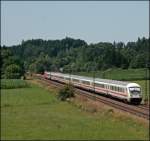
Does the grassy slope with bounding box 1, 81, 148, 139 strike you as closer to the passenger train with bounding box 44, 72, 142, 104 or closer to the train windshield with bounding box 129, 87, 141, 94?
the passenger train with bounding box 44, 72, 142, 104

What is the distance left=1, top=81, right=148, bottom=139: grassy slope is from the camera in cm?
3550

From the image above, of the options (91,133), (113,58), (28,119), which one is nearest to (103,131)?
(91,133)

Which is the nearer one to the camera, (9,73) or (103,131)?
(103,131)

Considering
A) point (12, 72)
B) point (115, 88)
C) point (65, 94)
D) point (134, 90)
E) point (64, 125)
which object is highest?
point (134, 90)

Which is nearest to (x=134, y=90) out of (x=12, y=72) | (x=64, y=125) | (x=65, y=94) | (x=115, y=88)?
(x=115, y=88)

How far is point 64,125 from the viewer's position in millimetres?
41906

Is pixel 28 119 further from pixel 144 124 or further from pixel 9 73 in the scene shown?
pixel 9 73

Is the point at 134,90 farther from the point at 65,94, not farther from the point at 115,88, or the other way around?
the point at 65,94

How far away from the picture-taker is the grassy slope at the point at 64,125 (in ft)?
116

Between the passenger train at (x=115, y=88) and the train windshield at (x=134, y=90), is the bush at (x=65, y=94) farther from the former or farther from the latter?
the train windshield at (x=134, y=90)

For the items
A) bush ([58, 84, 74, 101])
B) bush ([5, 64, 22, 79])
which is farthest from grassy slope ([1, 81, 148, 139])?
bush ([5, 64, 22, 79])

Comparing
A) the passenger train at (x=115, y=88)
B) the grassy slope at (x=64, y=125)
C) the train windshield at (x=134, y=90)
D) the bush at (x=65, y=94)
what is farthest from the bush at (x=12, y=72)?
the grassy slope at (x=64, y=125)

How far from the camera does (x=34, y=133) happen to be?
36.7 metres

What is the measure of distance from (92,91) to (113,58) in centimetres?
10582
